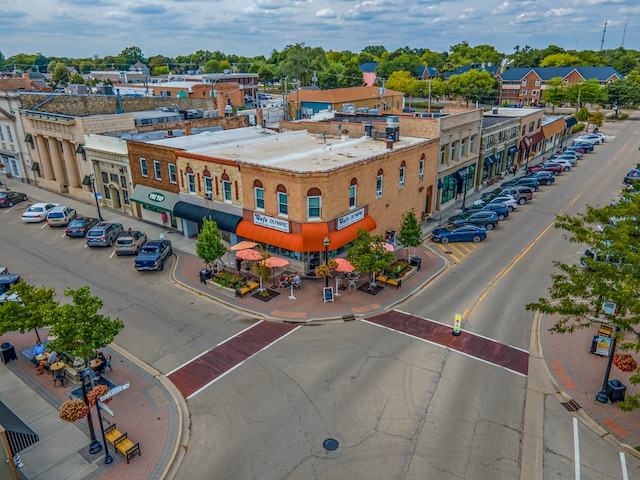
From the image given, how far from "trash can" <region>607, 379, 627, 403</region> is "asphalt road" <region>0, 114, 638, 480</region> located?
6.50 feet

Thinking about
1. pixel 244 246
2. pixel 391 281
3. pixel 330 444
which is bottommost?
pixel 330 444

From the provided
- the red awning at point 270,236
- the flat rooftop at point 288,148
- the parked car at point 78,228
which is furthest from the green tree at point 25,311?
the parked car at point 78,228

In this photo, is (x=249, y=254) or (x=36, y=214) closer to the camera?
(x=249, y=254)

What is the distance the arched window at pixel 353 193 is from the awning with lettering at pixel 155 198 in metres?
14.6

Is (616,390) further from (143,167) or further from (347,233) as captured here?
(143,167)

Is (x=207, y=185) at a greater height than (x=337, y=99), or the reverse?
(x=337, y=99)

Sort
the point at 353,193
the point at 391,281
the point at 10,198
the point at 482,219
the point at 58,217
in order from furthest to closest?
the point at 10,198 → the point at 58,217 → the point at 482,219 → the point at 353,193 → the point at 391,281

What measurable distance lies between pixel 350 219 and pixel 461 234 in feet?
36.1

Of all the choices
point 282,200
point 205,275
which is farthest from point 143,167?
point 282,200

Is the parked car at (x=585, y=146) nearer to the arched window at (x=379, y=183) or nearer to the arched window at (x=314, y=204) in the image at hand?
the arched window at (x=379, y=183)

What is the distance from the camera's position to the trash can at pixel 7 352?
20.6 m

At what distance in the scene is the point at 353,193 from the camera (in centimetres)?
3016

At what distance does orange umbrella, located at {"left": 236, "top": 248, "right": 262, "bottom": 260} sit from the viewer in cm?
2775

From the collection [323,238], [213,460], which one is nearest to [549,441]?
[213,460]
